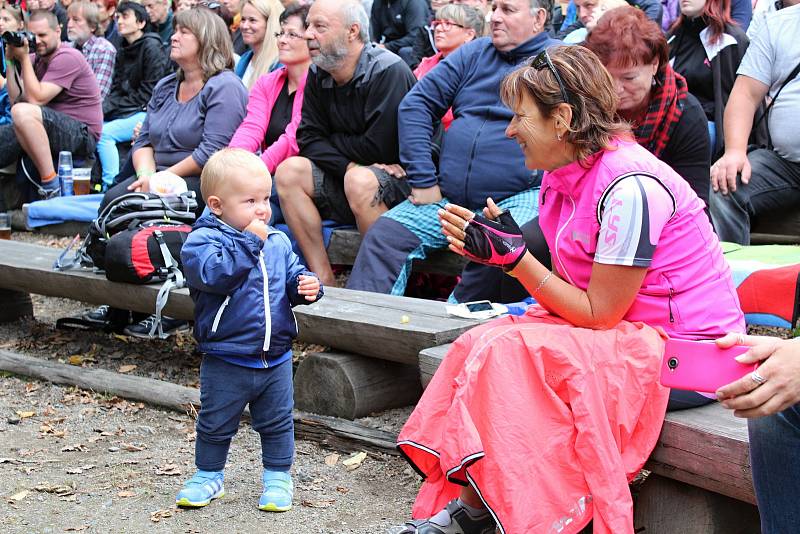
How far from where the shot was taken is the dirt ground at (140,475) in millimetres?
3305

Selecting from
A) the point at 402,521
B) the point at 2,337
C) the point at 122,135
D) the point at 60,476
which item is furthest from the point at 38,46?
the point at 402,521

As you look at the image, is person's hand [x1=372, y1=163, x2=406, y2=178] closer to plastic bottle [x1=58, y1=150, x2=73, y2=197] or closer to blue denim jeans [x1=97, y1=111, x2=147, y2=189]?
plastic bottle [x1=58, y1=150, x2=73, y2=197]

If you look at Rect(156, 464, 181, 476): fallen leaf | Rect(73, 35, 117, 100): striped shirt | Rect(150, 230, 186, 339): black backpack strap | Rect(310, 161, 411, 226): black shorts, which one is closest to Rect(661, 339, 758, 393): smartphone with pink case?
Rect(156, 464, 181, 476): fallen leaf

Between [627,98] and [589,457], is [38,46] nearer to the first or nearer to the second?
[627,98]

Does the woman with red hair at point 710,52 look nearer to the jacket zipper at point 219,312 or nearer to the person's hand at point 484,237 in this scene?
the person's hand at point 484,237

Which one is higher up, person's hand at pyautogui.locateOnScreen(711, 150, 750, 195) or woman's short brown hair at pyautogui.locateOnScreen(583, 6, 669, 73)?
woman's short brown hair at pyautogui.locateOnScreen(583, 6, 669, 73)

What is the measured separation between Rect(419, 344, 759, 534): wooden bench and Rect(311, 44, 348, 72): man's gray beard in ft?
10.1

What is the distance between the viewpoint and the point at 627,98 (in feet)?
12.4

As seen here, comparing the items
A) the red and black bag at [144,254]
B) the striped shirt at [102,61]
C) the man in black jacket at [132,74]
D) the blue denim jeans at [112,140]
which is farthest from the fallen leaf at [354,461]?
the striped shirt at [102,61]

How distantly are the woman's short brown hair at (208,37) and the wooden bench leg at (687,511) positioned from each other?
4114 mm

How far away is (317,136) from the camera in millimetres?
5492

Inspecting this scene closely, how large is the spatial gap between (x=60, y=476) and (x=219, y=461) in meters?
0.72

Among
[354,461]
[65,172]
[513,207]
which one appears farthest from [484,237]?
[65,172]

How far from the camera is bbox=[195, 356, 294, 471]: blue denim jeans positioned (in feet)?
10.7
